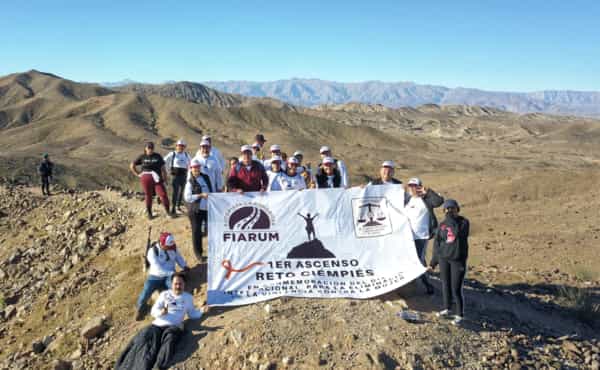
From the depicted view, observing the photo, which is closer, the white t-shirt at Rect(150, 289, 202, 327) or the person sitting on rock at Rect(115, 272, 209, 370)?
the person sitting on rock at Rect(115, 272, 209, 370)

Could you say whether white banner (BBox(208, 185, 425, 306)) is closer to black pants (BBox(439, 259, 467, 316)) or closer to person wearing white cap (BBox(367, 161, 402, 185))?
person wearing white cap (BBox(367, 161, 402, 185))

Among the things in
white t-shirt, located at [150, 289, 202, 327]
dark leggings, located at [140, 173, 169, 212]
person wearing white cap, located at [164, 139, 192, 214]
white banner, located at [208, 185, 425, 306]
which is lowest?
white t-shirt, located at [150, 289, 202, 327]

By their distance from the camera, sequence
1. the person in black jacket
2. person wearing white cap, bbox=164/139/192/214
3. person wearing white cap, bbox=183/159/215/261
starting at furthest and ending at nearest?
1. the person in black jacket
2. person wearing white cap, bbox=164/139/192/214
3. person wearing white cap, bbox=183/159/215/261

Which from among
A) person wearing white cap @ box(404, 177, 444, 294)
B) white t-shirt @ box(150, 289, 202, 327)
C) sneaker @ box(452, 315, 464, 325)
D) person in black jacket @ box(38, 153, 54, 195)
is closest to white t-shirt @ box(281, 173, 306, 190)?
person wearing white cap @ box(404, 177, 444, 294)

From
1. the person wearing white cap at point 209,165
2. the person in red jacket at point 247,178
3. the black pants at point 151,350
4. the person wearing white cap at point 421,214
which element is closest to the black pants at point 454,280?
the person wearing white cap at point 421,214

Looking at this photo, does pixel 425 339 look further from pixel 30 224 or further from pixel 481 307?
pixel 30 224

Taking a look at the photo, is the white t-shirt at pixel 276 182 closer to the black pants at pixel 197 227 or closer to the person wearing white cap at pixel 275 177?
the person wearing white cap at pixel 275 177

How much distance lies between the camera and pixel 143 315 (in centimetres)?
633

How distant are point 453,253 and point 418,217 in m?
1.03

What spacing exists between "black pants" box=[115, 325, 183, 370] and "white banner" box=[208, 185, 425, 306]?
32.3 inches

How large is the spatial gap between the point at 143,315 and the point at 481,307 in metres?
5.18

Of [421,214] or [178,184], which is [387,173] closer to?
[421,214]

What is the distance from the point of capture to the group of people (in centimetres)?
530

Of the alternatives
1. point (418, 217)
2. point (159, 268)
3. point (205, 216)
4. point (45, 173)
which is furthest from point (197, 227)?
point (45, 173)
